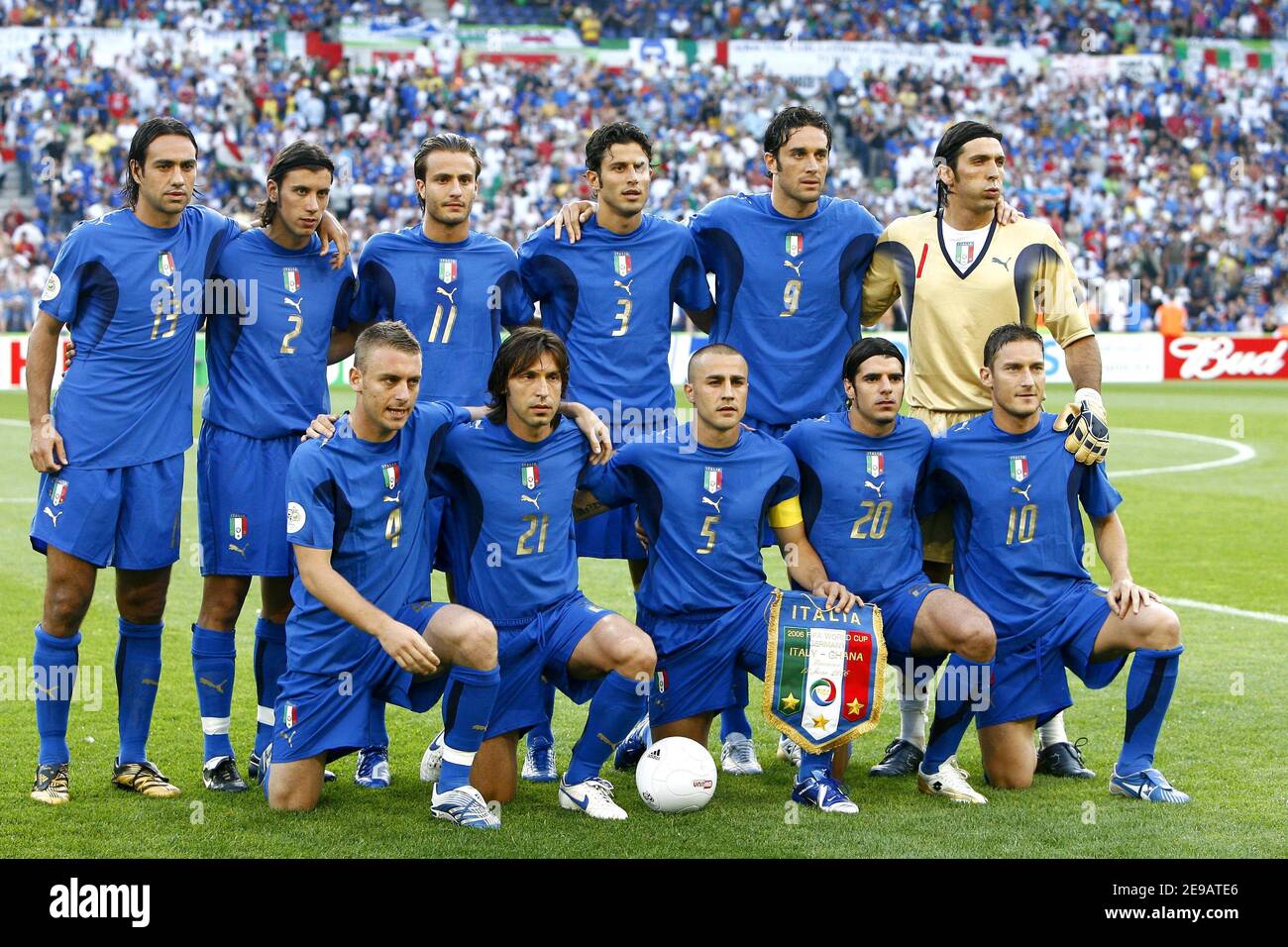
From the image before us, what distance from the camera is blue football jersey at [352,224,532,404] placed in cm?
581

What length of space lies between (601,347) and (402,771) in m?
1.81

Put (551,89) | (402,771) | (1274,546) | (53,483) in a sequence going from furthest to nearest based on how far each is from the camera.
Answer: (551,89)
(1274,546)
(402,771)
(53,483)

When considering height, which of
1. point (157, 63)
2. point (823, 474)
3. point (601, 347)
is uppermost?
point (157, 63)

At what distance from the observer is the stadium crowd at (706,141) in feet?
88.2

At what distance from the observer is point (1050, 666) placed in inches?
217

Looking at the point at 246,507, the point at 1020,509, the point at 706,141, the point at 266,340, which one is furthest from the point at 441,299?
the point at 706,141

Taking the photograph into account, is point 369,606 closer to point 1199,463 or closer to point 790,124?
point 790,124

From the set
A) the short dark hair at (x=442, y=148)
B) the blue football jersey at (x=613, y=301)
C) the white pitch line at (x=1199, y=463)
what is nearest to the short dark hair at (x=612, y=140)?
the blue football jersey at (x=613, y=301)

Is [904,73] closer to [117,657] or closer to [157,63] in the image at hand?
[157,63]

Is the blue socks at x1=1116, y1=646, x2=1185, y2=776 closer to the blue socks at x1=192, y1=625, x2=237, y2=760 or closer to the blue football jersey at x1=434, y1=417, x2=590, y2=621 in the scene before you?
the blue football jersey at x1=434, y1=417, x2=590, y2=621

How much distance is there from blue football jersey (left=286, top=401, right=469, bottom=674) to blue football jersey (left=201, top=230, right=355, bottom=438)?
1.72 feet

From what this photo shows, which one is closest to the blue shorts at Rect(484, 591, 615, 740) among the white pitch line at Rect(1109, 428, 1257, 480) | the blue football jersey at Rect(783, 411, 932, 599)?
the blue football jersey at Rect(783, 411, 932, 599)

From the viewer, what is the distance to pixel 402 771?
19.0 feet

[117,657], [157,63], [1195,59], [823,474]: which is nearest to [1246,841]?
[823,474]
